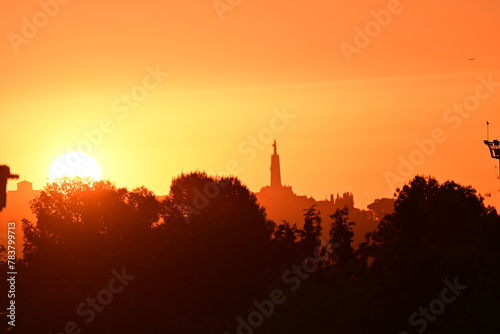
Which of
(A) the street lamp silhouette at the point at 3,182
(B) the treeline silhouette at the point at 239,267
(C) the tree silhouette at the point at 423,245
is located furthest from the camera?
(C) the tree silhouette at the point at 423,245

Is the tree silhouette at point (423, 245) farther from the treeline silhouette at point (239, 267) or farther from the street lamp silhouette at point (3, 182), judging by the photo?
the street lamp silhouette at point (3, 182)

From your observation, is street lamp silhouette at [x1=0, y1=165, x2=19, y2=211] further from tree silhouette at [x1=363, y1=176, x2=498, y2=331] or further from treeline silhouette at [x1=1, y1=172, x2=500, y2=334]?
tree silhouette at [x1=363, y1=176, x2=498, y2=331]

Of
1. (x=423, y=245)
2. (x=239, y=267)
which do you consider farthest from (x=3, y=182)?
(x=239, y=267)

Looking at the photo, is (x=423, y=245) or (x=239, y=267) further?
(x=239, y=267)

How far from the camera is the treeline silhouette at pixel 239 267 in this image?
58969 mm

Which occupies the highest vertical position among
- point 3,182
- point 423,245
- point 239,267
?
point 239,267

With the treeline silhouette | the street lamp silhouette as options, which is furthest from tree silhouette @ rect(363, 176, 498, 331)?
the street lamp silhouette

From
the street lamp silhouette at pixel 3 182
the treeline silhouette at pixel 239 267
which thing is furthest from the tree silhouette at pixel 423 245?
the street lamp silhouette at pixel 3 182

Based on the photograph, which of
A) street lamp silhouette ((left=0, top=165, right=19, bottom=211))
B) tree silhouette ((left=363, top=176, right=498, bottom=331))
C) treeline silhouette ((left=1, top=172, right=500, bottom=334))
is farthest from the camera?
tree silhouette ((left=363, top=176, right=498, bottom=331))

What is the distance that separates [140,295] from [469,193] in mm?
24555

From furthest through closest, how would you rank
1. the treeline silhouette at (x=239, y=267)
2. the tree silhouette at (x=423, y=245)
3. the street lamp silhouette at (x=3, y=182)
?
the tree silhouette at (x=423, y=245), the treeline silhouette at (x=239, y=267), the street lamp silhouette at (x=3, y=182)

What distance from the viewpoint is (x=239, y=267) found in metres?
Answer: 77.9

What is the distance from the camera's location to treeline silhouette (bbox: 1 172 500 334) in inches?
2322

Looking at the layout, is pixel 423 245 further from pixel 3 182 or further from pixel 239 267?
pixel 3 182
